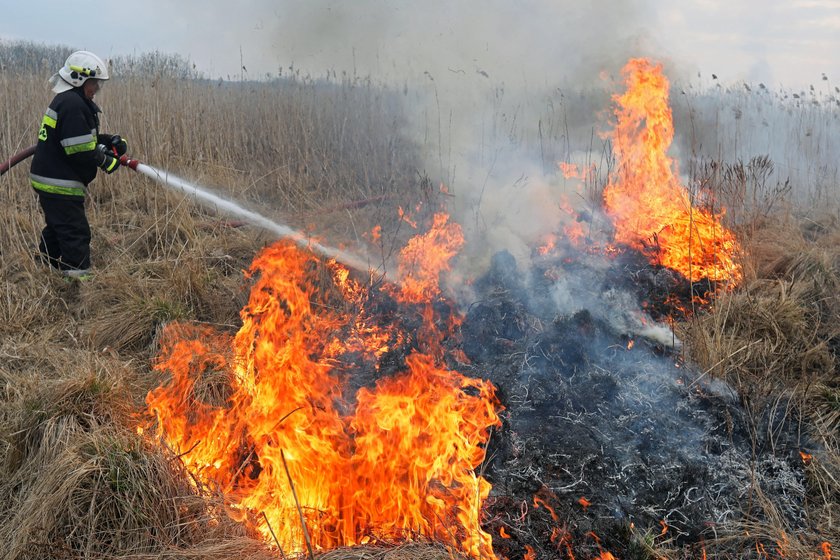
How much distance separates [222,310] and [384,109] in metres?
5.38

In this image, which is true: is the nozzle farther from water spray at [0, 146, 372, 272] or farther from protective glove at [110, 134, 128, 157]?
protective glove at [110, 134, 128, 157]

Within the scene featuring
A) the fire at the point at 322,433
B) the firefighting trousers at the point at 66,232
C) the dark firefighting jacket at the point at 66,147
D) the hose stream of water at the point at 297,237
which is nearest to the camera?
the fire at the point at 322,433

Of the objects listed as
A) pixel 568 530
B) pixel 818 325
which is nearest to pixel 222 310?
pixel 568 530

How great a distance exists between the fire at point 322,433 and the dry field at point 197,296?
0.27m

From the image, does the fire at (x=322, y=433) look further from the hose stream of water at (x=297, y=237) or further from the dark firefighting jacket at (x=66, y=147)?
the dark firefighting jacket at (x=66, y=147)

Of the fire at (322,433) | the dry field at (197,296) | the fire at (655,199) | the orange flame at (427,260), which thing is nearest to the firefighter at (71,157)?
the dry field at (197,296)

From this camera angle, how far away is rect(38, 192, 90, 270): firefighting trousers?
5512 millimetres

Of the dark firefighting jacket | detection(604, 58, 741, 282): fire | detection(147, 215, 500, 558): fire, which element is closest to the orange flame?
detection(147, 215, 500, 558): fire

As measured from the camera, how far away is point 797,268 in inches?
203

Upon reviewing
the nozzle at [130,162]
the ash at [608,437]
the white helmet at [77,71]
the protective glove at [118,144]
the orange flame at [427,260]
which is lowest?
the ash at [608,437]

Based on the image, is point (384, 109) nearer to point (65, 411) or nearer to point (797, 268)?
point (797, 268)

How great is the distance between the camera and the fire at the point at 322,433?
284cm

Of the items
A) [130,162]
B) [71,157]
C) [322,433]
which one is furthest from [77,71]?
[322,433]

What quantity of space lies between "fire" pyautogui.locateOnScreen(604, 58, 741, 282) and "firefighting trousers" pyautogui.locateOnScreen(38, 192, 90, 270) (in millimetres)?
5353
